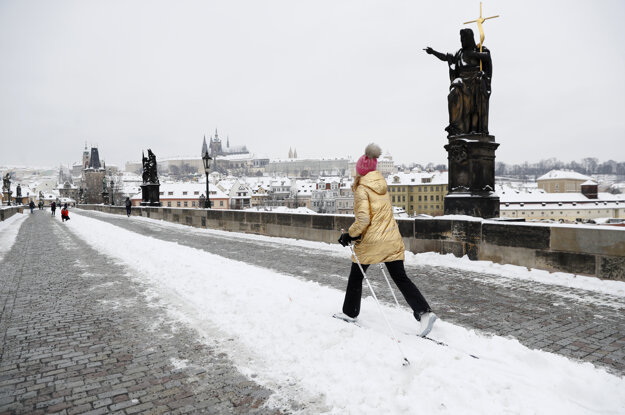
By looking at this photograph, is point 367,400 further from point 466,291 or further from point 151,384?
point 466,291

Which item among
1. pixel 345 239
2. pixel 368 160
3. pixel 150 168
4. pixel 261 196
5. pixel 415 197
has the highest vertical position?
pixel 150 168

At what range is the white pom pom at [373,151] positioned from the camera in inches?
163

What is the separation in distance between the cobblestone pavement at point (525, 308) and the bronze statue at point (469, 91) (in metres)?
3.44

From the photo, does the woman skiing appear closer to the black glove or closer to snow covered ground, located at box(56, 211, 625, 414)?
the black glove

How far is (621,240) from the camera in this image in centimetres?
612

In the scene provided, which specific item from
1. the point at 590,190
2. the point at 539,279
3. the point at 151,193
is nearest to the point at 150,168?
the point at 151,193

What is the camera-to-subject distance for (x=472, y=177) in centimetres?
905

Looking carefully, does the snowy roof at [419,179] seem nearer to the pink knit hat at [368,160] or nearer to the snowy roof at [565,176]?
the snowy roof at [565,176]

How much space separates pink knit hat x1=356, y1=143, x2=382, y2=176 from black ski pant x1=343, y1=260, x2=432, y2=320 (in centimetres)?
97

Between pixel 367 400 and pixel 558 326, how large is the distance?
2753mm

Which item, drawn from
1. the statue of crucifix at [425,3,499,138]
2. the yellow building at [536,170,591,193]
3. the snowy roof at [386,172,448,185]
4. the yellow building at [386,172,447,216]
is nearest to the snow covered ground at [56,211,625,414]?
the statue of crucifix at [425,3,499,138]

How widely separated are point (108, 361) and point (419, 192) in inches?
4328

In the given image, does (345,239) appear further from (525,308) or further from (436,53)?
(436,53)

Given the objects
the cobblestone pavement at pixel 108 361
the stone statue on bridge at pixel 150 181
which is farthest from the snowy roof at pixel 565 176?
the cobblestone pavement at pixel 108 361
